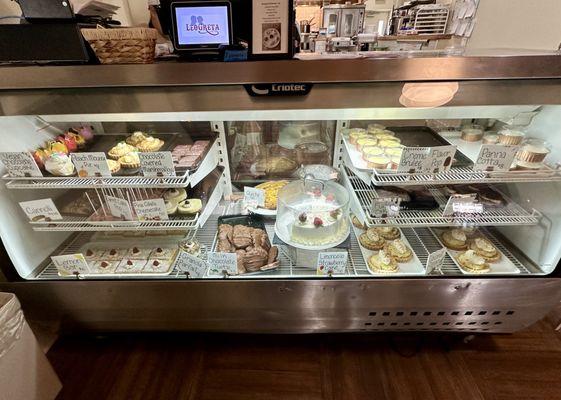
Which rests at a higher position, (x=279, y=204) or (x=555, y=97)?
(x=555, y=97)

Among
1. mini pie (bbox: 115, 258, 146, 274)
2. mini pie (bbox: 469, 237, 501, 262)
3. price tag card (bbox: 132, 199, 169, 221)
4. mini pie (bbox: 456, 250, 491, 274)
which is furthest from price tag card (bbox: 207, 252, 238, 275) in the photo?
mini pie (bbox: 469, 237, 501, 262)

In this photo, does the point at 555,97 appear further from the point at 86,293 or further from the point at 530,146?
the point at 86,293

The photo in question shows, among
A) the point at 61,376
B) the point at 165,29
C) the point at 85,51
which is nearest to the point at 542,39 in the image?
the point at 165,29

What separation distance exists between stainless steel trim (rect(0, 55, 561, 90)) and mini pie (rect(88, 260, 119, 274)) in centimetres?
85

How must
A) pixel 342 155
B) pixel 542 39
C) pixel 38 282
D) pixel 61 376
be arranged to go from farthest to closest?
1. pixel 542 39
2. pixel 342 155
3. pixel 61 376
4. pixel 38 282

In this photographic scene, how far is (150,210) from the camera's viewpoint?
127cm

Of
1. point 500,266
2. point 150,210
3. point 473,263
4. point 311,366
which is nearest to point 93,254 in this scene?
Result: point 150,210

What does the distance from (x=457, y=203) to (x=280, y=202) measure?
0.83 m

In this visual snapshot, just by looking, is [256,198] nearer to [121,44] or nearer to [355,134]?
[355,134]

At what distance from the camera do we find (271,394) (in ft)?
4.58

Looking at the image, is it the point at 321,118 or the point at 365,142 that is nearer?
the point at 321,118

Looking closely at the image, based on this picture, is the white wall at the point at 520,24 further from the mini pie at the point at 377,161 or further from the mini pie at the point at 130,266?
the mini pie at the point at 130,266

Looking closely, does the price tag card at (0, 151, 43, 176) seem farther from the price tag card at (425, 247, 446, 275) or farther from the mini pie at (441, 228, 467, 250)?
the mini pie at (441, 228, 467, 250)

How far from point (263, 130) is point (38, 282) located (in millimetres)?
1298
